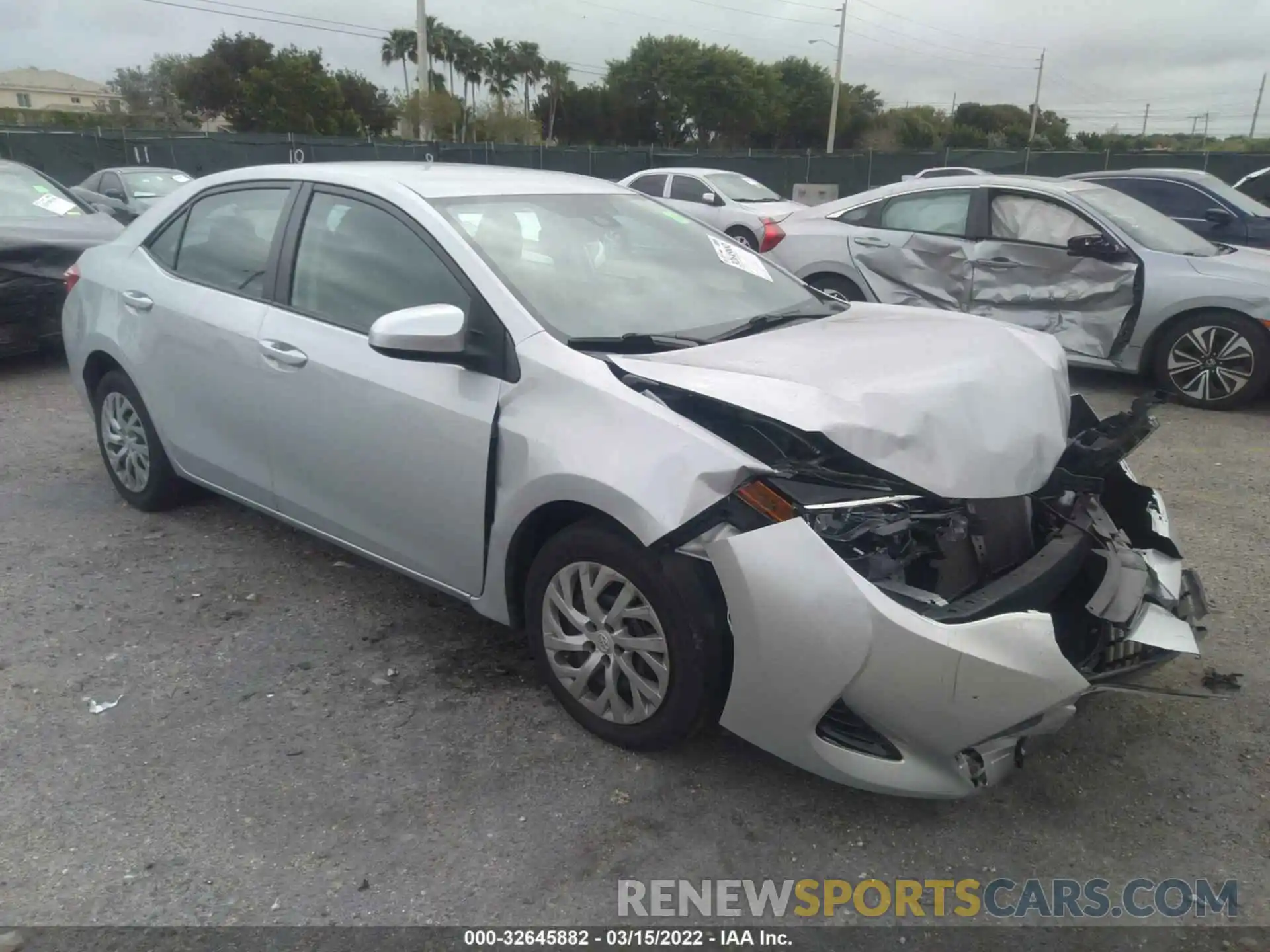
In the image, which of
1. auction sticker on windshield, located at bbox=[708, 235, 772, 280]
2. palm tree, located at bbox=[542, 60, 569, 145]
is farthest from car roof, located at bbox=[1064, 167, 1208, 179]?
palm tree, located at bbox=[542, 60, 569, 145]

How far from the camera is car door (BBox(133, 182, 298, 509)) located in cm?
384

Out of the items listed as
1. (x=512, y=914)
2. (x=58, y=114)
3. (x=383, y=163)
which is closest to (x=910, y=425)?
(x=512, y=914)

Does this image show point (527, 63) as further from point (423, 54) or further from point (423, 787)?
point (423, 787)

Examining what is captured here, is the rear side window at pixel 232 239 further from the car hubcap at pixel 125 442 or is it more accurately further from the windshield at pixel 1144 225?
the windshield at pixel 1144 225

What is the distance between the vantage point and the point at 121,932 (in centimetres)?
232

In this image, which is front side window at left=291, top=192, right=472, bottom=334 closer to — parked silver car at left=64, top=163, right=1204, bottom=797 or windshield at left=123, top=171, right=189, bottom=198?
parked silver car at left=64, top=163, right=1204, bottom=797

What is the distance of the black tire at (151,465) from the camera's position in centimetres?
450

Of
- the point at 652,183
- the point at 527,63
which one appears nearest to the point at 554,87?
the point at 527,63

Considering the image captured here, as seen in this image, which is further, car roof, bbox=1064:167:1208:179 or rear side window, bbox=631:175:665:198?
rear side window, bbox=631:175:665:198

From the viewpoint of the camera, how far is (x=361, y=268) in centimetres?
353

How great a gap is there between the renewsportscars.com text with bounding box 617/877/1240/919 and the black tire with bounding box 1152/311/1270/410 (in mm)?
5195

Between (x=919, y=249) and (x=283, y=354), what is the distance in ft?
18.2

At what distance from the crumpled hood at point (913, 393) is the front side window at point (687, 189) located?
12.3 metres

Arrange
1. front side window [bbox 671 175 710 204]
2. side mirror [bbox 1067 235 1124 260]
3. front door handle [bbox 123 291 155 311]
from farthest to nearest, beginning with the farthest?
front side window [bbox 671 175 710 204], side mirror [bbox 1067 235 1124 260], front door handle [bbox 123 291 155 311]
